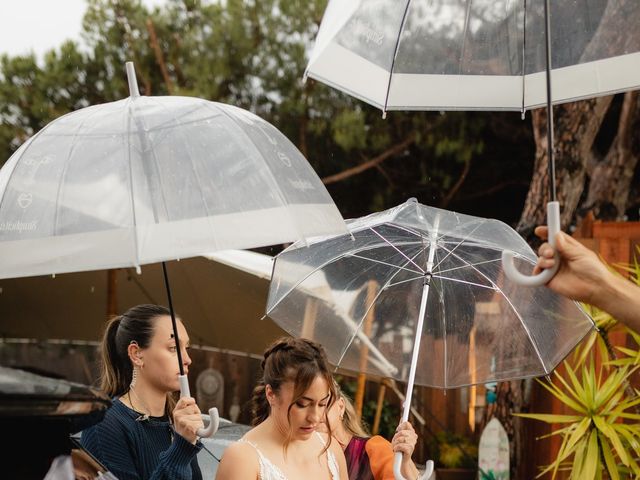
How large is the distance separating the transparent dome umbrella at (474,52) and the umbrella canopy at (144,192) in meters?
1.01

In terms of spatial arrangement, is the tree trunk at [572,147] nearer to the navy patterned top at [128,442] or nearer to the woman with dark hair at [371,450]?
the woman with dark hair at [371,450]

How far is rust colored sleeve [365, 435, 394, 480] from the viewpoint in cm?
402

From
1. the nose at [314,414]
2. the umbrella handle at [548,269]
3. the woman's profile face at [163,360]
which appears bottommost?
the nose at [314,414]

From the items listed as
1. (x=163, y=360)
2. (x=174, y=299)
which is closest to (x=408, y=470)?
(x=163, y=360)

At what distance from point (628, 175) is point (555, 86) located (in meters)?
6.44

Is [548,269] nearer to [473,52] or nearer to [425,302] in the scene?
[425,302]

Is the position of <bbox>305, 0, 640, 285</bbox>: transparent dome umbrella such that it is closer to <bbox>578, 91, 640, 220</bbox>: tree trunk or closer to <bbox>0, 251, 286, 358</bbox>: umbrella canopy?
<bbox>0, 251, 286, 358</bbox>: umbrella canopy

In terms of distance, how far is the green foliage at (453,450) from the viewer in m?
11.1

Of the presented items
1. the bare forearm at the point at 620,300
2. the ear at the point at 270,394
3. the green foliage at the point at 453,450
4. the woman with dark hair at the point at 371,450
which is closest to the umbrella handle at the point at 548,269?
the bare forearm at the point at 620,300

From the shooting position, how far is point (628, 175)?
34.4ft

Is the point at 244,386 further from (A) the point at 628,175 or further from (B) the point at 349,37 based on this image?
(B) the point at 349,37

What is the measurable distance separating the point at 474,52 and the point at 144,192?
1981mm

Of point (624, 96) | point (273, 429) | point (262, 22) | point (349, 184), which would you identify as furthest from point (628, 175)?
point (273, 429)

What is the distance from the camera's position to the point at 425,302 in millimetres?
4363
